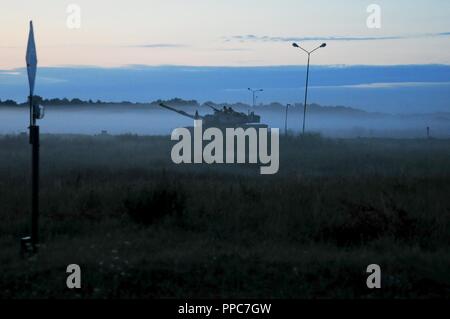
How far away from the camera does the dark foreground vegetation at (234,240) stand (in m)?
7.55

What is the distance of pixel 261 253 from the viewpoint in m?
8.99

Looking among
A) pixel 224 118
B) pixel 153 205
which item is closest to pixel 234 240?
pixel 153 205

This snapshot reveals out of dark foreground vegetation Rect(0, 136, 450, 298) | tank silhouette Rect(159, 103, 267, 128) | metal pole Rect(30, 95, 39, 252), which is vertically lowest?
dark foreground vegetation Rect(0, 136, 450, 298)

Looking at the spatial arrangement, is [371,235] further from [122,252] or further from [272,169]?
[272,169]

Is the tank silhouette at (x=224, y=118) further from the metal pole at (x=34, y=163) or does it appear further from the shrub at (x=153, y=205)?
the metal pole at (x=34, y=163)

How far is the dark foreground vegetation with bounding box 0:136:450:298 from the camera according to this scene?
7551 millimetres

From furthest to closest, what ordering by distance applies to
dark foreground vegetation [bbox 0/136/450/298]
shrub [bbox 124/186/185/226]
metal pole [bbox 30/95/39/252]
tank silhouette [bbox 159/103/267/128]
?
tank silhouette [bbox 159/103/267/128] → shrub [bbox 124/186/185/226] → metal pole [bbox 30/95/39/252] → dark foreground vegetation [bbox 0/136/450/298]

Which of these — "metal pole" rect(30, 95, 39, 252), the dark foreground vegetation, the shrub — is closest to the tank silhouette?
the dark foreground vegetation

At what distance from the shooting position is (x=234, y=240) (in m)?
10.4

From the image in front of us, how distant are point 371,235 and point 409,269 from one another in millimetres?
2489

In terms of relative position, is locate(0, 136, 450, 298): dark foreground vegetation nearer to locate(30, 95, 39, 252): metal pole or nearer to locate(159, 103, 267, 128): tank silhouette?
locate(30, 95, 39, 252): metal pole
